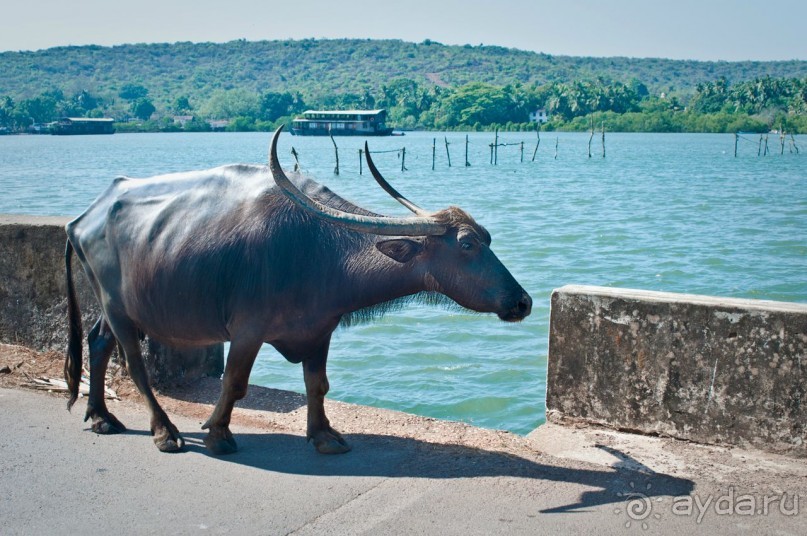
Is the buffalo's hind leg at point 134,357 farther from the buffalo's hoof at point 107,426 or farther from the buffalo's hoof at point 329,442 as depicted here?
the buffalo's hoof at point 329,442

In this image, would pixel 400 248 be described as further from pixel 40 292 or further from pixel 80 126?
pixel 80 126

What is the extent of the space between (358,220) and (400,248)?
0.31 meters

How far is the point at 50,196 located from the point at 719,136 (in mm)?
123232

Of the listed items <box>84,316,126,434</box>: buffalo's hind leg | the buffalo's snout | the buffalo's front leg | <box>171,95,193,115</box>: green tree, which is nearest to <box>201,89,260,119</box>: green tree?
<box>171,95,193,115</box>: green tree

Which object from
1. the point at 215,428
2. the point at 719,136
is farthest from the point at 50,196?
the point at 719,136

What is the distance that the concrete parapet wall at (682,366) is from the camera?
210 inches

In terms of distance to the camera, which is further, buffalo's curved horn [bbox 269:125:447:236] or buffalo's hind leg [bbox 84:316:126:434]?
buffalo's hind leg [bbox 84:316:126:434]

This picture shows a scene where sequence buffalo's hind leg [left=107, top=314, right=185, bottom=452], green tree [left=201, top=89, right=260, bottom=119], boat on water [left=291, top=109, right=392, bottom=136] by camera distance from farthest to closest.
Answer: green tree [left=201, top=89, right=260, bottom=119] → boat on water [left=291, top=109, right=392, bottom=136] → buffalo's hind leg [left=107, top=314, right=185, bottom=452]

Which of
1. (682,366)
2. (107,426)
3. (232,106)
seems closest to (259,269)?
(107,426)

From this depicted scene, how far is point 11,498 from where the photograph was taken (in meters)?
4.94

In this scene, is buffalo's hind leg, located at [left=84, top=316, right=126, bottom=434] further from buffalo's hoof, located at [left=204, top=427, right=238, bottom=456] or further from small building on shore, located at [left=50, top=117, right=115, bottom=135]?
small building on shore, located at [left=50, top=117, right=115, bottom=135]

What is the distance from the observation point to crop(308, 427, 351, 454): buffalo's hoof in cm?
559

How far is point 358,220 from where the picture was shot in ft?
17.0

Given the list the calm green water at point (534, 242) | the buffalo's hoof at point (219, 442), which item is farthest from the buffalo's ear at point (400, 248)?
the buffalo's hoof at point (219, 442)
